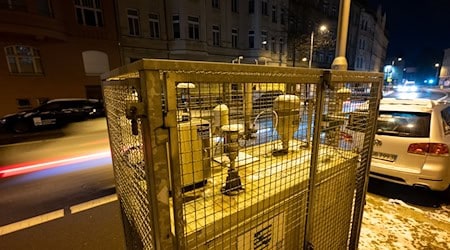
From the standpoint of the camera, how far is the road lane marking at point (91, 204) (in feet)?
12.5

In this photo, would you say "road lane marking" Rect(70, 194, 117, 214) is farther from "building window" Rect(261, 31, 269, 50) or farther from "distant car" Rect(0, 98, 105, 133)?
"building window" Rect(261, 31, 269, 50)

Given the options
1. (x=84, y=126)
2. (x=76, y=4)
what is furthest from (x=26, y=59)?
(x=84, y=126)

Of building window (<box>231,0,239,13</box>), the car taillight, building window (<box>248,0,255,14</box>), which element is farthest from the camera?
building window (<box>248,0,255,14</box>)

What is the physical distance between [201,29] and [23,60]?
11.6 meters

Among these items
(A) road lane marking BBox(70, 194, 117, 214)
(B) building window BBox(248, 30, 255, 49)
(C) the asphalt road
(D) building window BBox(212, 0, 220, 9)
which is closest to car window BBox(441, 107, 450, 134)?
(A) road lane marking BBox(70, 194, 117, 214)

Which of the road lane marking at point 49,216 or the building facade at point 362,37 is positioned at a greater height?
the building facade at point 362,37

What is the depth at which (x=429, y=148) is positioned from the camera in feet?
11.8

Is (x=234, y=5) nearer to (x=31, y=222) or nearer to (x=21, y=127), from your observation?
(x=21, y=127)

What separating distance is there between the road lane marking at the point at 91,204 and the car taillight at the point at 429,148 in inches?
207

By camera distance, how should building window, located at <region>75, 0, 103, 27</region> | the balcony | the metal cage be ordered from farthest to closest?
1. building window, located at <region>75, 0, 103, 27</region>
2. the balcony
3. the metal cage

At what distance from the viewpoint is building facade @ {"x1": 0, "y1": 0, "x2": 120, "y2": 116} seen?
11.7 metres

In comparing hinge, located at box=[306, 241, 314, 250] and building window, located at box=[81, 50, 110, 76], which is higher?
building window, located at box=[81, 50, 110, 76]

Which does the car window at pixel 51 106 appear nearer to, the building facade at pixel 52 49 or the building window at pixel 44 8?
the building facade at pixel 52 49

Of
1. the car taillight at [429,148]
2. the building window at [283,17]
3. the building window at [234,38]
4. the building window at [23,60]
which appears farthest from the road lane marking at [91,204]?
the building window at [283,17]
